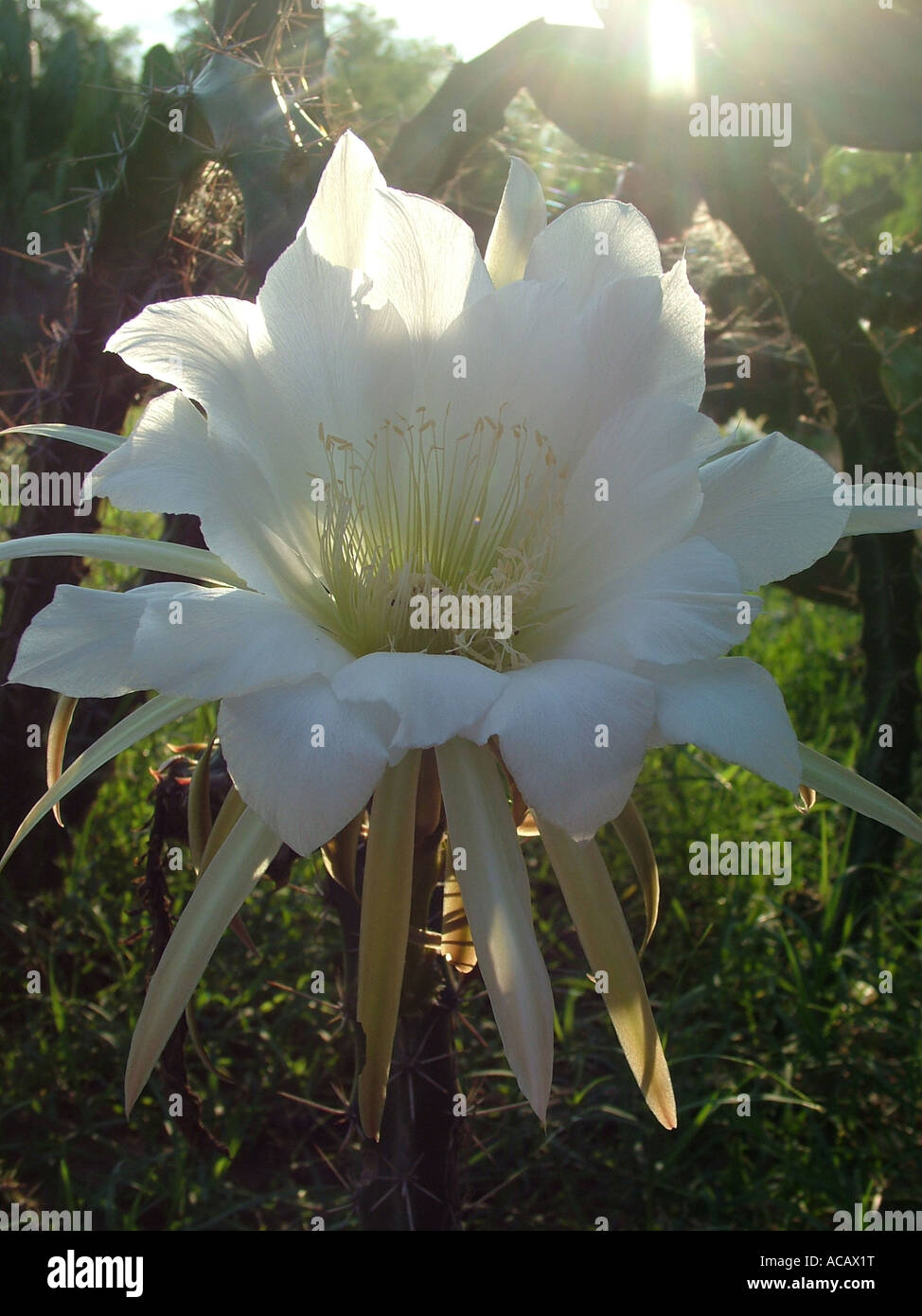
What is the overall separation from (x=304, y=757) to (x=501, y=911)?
0.60 ft

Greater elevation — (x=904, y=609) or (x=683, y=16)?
(x=683, y=16)

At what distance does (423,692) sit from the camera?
0.68 metres

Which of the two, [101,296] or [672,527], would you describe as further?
[101,296]

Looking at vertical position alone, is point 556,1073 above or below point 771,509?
below

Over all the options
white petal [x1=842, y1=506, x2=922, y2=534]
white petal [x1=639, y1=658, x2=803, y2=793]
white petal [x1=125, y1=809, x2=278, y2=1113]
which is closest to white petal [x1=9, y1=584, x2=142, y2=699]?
white petal [x1=125, y1=809, x2=278, y2=1113]

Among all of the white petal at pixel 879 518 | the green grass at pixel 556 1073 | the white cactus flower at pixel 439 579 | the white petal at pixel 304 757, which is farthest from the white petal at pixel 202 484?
the green grass at pixel 556 1073

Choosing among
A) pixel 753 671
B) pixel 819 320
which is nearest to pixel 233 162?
pixel 753 671

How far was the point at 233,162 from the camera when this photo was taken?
1.32 meters

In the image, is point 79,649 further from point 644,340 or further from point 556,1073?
point 556,1073

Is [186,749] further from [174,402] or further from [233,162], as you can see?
[233,162]

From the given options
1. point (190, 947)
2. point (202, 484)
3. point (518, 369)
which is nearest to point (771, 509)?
point (518, 369)

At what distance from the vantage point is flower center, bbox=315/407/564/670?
0.90m

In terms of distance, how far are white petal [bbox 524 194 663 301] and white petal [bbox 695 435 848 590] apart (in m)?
0.18
